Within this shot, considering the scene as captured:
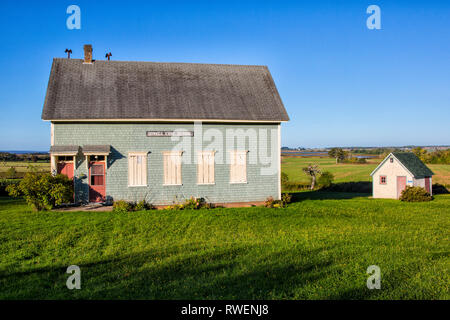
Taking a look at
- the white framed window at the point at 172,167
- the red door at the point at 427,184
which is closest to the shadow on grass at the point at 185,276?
the white framed window at the point at 172,167

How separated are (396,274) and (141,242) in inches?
268

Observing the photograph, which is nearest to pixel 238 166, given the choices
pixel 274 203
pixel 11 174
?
pixel 274 203

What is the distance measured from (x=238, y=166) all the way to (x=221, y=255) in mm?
9650

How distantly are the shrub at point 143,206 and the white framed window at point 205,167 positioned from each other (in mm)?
2632

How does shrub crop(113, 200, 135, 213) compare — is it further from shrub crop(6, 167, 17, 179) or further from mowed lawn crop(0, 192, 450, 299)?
shrub crop(6, 167, 17, 179)

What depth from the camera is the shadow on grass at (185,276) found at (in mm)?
6668

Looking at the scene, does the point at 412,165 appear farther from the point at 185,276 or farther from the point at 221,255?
the point at 185,276

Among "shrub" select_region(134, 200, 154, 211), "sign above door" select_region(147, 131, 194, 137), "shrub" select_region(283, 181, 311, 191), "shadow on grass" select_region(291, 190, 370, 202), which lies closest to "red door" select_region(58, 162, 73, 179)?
"shrub" select_region(134, 200, 154, 211)

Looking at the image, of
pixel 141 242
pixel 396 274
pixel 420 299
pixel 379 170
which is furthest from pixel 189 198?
pixel 379 170

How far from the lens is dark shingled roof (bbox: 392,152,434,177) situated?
1169 inches

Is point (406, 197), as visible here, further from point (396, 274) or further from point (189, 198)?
point (396, 274)

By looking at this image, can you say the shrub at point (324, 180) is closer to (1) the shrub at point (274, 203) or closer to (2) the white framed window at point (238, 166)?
(1) the shrub at point (274, 203)

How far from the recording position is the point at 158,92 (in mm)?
19531
